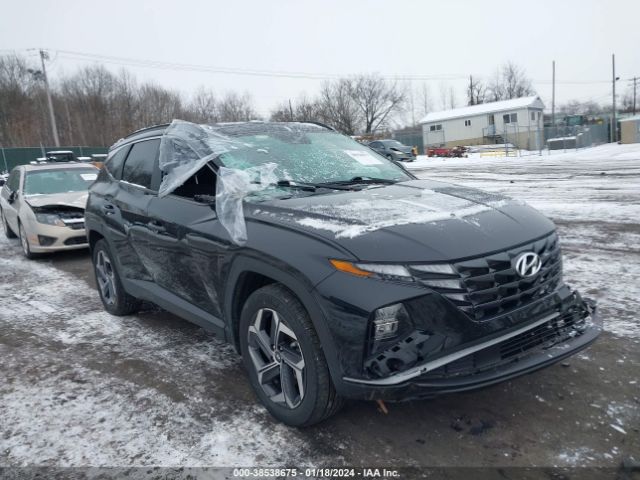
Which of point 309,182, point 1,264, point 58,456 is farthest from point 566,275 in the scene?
point 1,264

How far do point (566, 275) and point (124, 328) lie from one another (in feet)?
14.9

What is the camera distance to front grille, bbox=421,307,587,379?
7.74 feet

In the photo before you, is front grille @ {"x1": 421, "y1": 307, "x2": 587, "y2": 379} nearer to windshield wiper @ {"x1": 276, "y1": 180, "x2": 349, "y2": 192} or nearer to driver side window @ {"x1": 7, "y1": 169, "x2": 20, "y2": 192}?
windshield wiper @ {"x1": 276, "y1": 180, "x2": 349, "y2": 192}

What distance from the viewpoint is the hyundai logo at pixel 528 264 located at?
2529mm

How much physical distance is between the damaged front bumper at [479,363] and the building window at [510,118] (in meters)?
56.5

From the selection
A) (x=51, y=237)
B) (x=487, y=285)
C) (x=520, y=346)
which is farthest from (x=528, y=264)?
(x=51, y=237)

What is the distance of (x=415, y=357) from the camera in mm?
2332

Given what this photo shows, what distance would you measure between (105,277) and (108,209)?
34.8 inches

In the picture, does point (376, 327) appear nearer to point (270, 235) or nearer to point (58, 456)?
point (270, 235)

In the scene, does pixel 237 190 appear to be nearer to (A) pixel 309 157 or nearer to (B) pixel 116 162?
(A) pixel 309 157

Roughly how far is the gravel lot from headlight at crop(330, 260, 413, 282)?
0.97 meters

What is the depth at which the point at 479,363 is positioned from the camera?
2395 millimetres

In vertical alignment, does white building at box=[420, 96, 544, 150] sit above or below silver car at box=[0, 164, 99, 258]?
above

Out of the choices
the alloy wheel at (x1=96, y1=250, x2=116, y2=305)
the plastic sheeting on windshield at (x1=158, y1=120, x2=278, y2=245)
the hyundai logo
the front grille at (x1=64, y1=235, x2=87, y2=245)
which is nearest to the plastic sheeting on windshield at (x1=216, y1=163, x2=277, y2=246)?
the plastic sheeting on windshield at (x1=158, y1=120, x2=278, y2=245)
